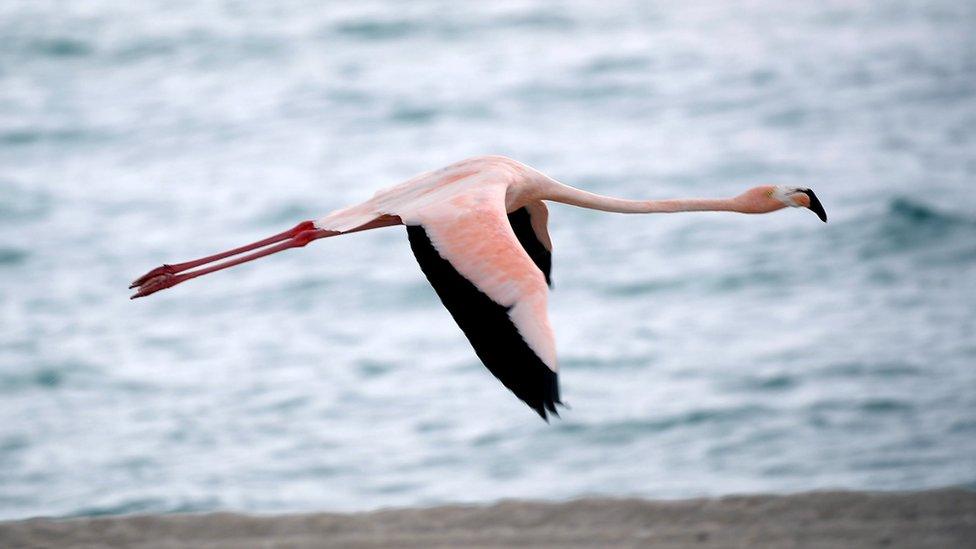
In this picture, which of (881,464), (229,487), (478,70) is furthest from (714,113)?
(229,487)

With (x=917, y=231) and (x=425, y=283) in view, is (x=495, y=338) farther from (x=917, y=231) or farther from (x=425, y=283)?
(x=917, y=231)

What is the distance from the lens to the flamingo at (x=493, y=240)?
552 centimetres

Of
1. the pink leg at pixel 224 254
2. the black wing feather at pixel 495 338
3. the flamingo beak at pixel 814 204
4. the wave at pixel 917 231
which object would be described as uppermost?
the wave at pixel 917 231

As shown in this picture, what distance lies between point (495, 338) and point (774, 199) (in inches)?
96.2

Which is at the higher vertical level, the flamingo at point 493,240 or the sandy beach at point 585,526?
the flamingo at point 493,240

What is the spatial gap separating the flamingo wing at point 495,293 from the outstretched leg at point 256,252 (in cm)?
86

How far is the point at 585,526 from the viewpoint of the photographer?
9469 mm

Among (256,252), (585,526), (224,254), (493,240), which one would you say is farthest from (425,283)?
(493,240)

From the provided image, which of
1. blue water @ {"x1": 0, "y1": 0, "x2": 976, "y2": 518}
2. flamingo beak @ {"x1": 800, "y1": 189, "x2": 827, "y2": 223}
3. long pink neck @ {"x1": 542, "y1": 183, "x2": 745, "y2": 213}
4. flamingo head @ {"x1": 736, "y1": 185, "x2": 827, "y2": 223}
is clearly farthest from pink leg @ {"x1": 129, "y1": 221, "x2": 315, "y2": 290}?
blue water @ {"x1": 0, "y1": 0, "x2": 976, "y2": 518}

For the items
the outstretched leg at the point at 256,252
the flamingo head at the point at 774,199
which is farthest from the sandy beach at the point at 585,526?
the flamingo head at the point at 774,199

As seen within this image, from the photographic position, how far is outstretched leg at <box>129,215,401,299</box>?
7.14 metres

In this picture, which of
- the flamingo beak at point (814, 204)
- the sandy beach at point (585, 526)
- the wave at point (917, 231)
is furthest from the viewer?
the wave at point (917, 231)

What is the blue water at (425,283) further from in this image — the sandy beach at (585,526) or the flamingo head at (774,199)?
the flamingo head at (774,199)

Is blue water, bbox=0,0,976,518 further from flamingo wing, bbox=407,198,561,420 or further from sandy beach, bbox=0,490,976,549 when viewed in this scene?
flamingo wing, bbox=407,198,561,420
